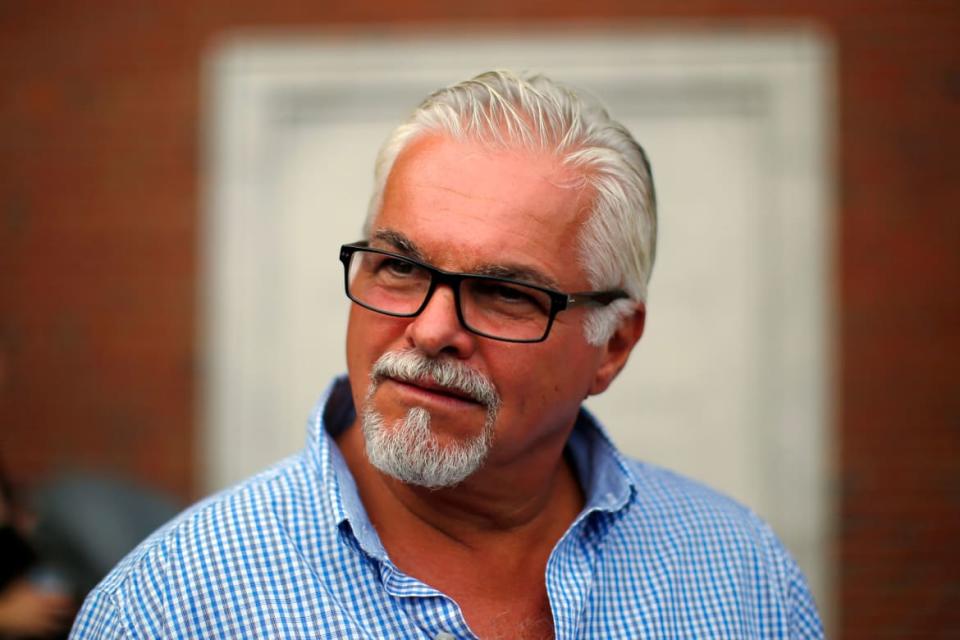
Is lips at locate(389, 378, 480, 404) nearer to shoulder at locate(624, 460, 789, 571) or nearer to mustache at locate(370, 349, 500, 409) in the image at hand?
mustache at locate(370, 349, 500, 409)

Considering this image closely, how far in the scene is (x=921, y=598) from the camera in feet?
13.1

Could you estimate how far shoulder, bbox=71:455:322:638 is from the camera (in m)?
1.43

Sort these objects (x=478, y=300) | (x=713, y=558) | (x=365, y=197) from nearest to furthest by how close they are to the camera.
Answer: (x=478, y=300)
(x=713, y=558)
(x=365, y=197)

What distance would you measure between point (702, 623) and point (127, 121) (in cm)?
333

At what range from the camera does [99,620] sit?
1.44 metres

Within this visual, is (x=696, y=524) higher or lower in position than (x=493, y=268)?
lower

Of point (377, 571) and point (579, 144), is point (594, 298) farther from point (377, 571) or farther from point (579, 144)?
point (377, 571)

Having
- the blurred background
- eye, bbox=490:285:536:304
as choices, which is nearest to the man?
eye, bbox=490:285:536:304

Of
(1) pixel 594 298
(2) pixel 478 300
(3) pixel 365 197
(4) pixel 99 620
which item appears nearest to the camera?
(4) pixel 99 620

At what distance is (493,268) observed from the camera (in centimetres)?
152

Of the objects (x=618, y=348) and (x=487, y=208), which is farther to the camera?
(x=618, y=348)

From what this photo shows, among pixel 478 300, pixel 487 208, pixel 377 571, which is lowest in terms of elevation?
pixel 377 571

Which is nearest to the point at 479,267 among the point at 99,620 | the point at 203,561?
the point at 203,561

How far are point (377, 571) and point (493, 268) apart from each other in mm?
471
